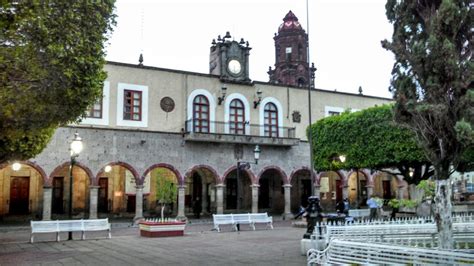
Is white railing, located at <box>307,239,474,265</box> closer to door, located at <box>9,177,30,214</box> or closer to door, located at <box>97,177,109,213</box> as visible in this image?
door, located at <box>97,177,109,213</box>

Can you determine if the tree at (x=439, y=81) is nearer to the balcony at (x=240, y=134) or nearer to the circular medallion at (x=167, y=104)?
the balcony at (x=240, y=134)

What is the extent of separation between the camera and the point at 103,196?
28188 mm

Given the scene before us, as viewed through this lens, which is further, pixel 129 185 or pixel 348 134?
pixel 129 185

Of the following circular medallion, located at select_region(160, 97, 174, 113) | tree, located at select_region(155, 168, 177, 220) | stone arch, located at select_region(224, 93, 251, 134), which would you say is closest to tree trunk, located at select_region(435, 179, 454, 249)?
tree, located at select_region(155, 168, 177, 220)

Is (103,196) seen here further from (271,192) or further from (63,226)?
(63,226)

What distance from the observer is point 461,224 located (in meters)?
10.8

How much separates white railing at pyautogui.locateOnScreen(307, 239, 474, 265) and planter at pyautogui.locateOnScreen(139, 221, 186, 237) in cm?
846

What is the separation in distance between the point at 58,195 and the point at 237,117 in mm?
11632

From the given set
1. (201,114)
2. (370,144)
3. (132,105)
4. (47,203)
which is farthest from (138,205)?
(370,144)

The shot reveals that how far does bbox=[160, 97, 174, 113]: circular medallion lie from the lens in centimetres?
2545

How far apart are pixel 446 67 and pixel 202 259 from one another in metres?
6.55

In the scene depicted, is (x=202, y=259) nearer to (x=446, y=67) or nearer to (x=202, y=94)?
(x=446, y=67)

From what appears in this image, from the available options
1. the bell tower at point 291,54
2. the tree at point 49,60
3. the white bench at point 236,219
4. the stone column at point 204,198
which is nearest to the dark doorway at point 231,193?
the stone column at point 204,198

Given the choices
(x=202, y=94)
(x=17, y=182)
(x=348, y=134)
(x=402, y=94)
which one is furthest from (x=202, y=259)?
(x=17, y=182)
